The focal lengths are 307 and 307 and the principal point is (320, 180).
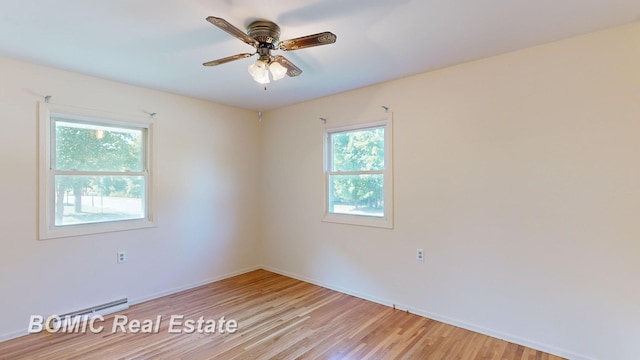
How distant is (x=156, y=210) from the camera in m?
3.64

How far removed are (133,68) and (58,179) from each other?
1.33 meters

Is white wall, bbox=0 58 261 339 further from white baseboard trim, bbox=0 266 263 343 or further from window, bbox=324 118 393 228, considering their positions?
window, bbox=324 118 393 228

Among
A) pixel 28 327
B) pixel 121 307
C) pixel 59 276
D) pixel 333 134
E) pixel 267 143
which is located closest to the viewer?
pixel 28 327

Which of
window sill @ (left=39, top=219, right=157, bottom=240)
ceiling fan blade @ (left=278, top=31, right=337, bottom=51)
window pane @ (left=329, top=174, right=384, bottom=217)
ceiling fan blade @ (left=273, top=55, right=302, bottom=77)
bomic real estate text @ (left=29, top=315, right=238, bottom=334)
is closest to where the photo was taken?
ceiling fan blade @ (left=278, top=31, right=337, bottom=51)

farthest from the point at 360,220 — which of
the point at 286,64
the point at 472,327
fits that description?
the point at 286,64

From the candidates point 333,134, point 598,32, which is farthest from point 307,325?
point 598,32

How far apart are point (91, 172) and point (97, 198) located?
0.94 feet

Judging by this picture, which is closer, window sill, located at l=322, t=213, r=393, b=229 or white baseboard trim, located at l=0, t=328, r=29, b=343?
white baseboard trim, located at l=0, t=328, r=29, b=343

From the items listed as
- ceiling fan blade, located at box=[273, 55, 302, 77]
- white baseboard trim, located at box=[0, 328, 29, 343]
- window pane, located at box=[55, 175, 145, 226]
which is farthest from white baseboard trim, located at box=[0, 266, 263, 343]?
ceiling fan blade, located at box=[273, 55, 302, 77]

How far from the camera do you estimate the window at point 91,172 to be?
9.60 ft

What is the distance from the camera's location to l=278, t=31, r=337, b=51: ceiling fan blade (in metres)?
1.77

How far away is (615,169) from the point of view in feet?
7.20

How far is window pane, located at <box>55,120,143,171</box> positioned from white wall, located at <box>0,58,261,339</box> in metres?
0.22

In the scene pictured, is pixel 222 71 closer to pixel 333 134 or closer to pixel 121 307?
pixel 333 134
